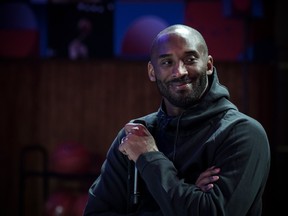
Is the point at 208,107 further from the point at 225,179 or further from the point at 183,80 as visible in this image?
the point at 225,179

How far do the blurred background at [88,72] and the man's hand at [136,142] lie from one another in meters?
2.49

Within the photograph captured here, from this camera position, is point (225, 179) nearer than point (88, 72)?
Yes

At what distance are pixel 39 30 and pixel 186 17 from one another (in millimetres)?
1212

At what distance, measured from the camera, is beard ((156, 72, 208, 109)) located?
5.12ft

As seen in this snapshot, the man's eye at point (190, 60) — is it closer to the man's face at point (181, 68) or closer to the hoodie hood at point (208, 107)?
the man's face at point (181, 68)

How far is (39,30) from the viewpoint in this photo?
4.20 m

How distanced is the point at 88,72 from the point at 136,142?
2.66m

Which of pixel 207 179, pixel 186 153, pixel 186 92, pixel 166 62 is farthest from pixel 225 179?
pixel 166 62

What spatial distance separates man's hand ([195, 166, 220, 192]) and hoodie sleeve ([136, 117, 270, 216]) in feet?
0.04

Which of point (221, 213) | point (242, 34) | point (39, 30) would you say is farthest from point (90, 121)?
point (221, 213)

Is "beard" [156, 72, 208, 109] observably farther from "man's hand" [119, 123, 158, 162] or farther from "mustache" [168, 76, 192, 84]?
"man's hand" [119, 123, 158, 162]

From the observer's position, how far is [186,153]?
1.54 metres

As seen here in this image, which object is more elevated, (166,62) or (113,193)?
(166,62)

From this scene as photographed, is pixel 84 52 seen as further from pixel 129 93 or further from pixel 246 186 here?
pixel 246 186
